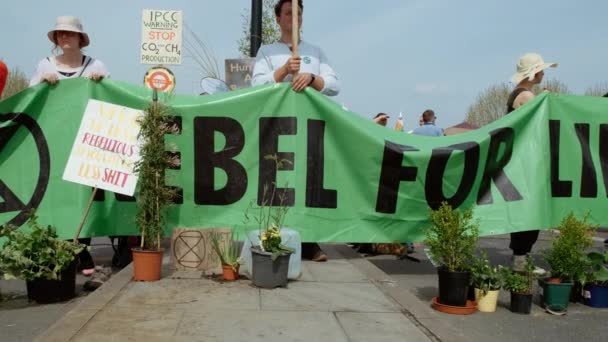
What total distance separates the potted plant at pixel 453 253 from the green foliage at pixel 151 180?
2388 millimetres

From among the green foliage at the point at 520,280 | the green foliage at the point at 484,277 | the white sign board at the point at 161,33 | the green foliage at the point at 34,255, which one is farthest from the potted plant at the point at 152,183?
the white sign board at the point at 161,33

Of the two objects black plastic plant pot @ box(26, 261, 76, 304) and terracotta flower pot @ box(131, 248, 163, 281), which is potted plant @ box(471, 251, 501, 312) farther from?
black plastic plant pot @ box(26, 261, 76, 304)

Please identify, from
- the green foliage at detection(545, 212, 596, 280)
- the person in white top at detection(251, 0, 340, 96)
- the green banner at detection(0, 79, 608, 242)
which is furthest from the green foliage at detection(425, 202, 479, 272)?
the person in white top at detection(251, 0, 340, 96)

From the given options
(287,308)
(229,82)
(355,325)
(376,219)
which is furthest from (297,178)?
(229,82)

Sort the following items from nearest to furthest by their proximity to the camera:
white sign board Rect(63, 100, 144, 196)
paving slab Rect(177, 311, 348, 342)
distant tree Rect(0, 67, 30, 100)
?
1. paving slab Rect(177, 311, 348, 342)
2. white sign board Rect(63, 100, 144, 196)
3. distant tree Rect(0, 67, 30, 100)

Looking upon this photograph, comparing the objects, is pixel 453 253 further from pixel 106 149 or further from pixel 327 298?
pixel 106 149

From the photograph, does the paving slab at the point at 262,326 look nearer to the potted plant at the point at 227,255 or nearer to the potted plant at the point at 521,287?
the potted plant at the point at 227,255

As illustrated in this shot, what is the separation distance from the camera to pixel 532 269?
17.3 ft

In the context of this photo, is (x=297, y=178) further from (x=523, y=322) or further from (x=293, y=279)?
(x=523, y=322)

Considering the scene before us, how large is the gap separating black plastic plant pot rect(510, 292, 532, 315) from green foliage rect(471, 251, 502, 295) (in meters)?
0.17

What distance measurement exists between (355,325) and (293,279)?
4.99 ft

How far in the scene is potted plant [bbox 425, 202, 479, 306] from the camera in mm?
5047

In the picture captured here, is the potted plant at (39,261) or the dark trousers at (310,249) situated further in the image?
the dark trousers at (310,249)

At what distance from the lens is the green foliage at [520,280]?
5266mm
